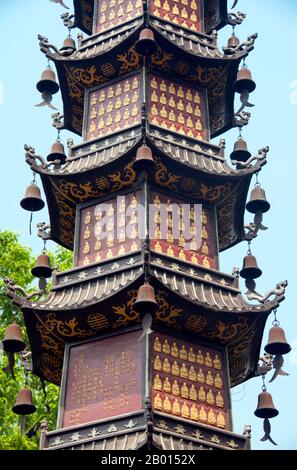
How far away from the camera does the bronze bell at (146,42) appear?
94.9 ft

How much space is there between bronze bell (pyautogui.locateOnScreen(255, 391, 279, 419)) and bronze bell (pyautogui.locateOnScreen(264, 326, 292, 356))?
3.40 ft

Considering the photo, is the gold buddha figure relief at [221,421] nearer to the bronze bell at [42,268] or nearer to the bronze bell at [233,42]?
the bronze bell at [42,268]

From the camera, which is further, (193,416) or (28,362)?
(28,362)

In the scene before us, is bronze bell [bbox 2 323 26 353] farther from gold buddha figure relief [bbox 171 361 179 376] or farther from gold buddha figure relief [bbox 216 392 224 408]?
gold buddha figure relief [bbox 216 392 224 408]

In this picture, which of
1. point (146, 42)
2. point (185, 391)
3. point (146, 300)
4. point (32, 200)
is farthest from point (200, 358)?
point (146, 42)

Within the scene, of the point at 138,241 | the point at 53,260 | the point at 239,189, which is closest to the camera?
the point at 138,241

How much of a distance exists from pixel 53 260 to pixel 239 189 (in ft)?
30.2

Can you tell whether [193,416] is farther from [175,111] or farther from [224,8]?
[224,8]

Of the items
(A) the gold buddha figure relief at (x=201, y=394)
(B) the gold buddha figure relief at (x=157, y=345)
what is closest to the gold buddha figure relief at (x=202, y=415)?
(A) the gold buddha figure relief at (x=201, y=394)

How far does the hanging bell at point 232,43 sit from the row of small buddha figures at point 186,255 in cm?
578

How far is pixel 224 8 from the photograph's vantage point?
108 feet

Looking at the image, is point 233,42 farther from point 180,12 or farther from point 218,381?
point 218,381
